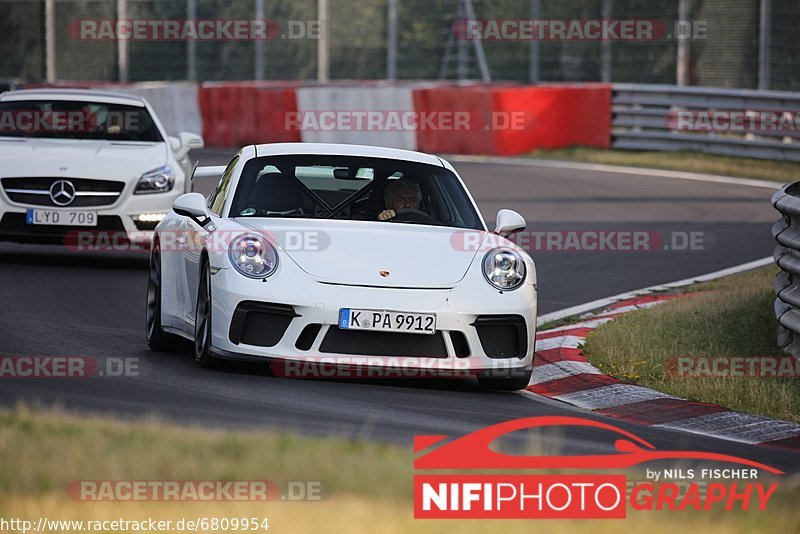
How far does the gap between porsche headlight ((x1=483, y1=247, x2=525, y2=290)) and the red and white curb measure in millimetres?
698

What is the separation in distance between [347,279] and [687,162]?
17.9 m

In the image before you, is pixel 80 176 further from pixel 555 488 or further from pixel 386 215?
pixel 555 488

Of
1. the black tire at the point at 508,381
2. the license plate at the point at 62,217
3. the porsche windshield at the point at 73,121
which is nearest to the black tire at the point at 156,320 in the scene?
the black tire at the point at 508,381

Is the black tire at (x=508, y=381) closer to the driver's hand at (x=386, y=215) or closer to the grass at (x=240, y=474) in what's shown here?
the driver's hand at (x=386, y=215)

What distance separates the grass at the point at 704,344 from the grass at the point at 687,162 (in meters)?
11.7

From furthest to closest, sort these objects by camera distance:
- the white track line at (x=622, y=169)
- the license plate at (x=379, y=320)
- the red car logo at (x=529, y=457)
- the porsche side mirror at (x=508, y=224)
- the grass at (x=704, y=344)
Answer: the white track line at (x=622, y=169) < the porsche side mirror at (x=508, y=224) < the grass at (x=704, y=344) < the license plate at (x=379, y=320) < the red car logo at (x=529, y=457)

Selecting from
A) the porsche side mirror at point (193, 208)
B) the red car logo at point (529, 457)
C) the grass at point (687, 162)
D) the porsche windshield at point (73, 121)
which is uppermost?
the porsche windshield at point (73, 121)

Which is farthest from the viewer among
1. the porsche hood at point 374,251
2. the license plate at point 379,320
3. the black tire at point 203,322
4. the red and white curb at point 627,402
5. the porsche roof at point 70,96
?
the porsche roof at point 70,96

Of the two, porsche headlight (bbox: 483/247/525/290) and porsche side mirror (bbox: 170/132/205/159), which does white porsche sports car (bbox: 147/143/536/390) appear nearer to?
porsche headlight (bbox: 483/247/525/290)

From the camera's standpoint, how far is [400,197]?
9219 mm

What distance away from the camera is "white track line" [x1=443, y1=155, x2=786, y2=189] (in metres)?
22.7

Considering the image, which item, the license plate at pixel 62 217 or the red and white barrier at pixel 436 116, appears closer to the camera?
the license plate at pixel 62 217

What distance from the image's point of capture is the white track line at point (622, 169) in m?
22.7

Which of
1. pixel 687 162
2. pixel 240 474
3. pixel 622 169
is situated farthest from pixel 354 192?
pixel 687 162
